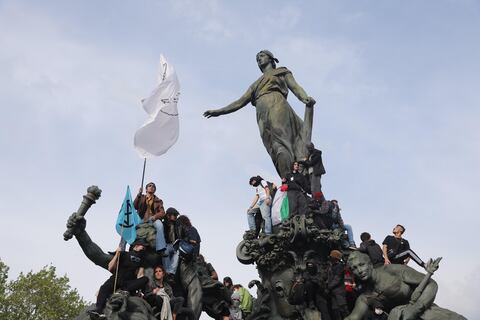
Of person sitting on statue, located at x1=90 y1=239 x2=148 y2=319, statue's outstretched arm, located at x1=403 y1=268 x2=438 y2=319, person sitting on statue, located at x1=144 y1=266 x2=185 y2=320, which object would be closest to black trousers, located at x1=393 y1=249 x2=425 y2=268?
statue's outstretched arm, located at x1=403 y1=268 x2=438 y2=319

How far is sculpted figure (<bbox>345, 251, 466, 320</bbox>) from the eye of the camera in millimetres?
10195

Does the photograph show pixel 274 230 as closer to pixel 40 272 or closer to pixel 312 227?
pixel 312 227

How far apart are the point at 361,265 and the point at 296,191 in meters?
2.48

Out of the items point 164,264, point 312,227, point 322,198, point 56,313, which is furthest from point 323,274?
point 56,313

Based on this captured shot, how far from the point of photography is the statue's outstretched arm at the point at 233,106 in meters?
15.3

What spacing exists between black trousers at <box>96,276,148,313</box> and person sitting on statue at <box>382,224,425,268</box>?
405 centimetres

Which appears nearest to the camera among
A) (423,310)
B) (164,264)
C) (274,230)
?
(423,310)

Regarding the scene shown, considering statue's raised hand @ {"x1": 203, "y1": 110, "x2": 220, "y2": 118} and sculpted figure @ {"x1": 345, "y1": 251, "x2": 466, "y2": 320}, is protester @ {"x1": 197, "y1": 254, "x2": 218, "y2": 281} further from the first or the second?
statue's raised hand @ {"x1": 203, "y1": 110, "x2": 220, "y2": 118}

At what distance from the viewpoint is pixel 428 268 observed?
1032cm

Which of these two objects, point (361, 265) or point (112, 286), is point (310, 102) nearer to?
point (361, 265)

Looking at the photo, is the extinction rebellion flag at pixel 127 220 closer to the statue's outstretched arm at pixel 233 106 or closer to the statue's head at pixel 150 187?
the statue's head at pixel 150 187

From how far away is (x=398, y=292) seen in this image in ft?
34.4

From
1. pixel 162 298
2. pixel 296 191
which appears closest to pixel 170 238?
pixel 162 298

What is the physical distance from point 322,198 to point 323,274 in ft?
5.29
